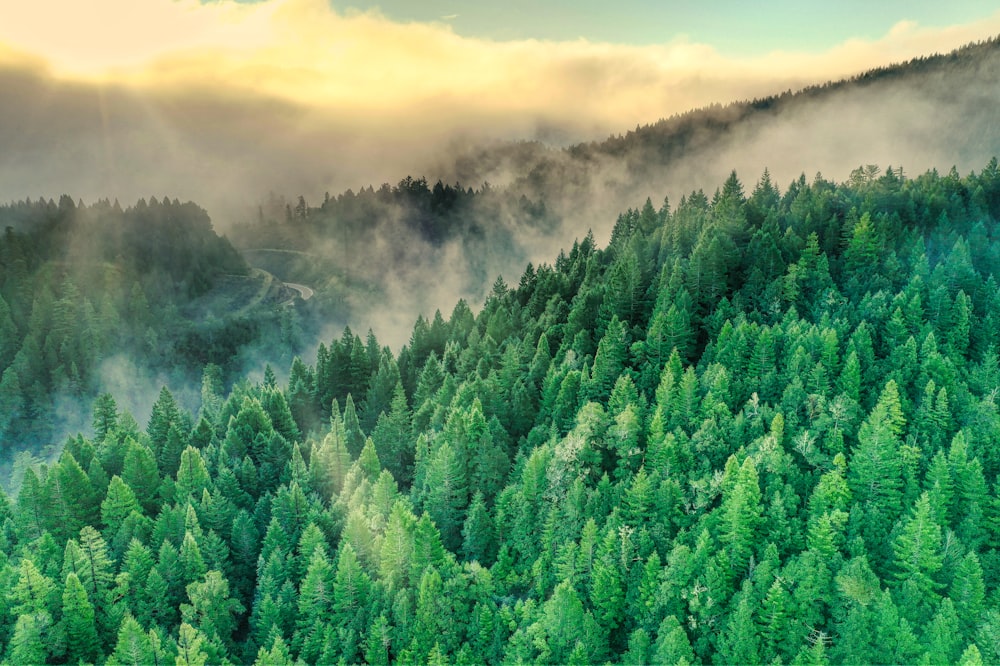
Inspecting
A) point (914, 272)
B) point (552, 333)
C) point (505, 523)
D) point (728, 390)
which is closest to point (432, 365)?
point (552, 333)

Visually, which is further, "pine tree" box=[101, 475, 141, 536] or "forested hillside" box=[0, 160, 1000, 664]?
"pine tree" box=[101, 475, 141, 536]

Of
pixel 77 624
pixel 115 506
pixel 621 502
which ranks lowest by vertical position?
pixel 77 624

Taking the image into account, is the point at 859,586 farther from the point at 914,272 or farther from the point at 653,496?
the point at 914,272

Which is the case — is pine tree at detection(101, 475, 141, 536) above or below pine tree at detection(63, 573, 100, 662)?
above


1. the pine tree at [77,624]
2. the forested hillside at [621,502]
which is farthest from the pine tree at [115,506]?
the pine tree at [77,624]

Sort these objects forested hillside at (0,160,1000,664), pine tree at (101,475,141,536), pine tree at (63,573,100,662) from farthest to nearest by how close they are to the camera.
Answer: pine tree at (101,475,141,536) < pine tree at (63,573,100,662) < forested hillside at (0,160,1000,664)

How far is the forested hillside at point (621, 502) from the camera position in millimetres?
69875

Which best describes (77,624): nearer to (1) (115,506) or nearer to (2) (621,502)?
(1) (115,506)

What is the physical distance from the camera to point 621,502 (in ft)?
266

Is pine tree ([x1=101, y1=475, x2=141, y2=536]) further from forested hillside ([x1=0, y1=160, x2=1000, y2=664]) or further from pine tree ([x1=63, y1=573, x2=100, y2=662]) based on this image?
pine tree ([x1=63, y1=573, x2=100, y2=662])

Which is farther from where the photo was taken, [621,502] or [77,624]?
[621,502]

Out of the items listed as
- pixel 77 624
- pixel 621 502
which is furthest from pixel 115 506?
pixel 621 502

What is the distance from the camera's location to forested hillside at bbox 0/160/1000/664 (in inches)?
2751

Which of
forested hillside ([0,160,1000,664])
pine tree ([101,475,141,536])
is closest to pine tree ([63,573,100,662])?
forested hillside ([0,160,1000,664])
